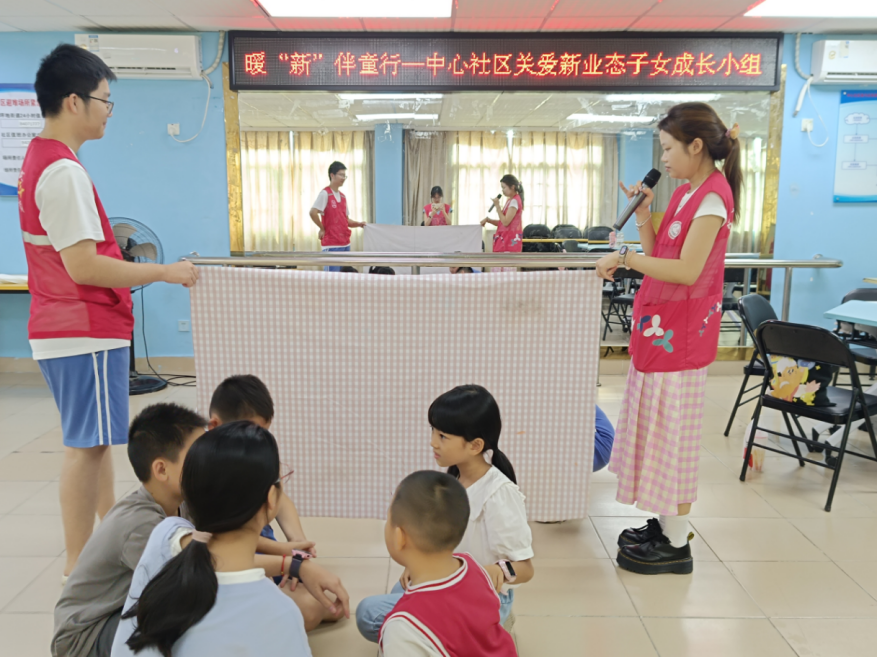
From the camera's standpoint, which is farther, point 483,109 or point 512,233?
point 512,233

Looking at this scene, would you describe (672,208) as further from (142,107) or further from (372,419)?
(142,107)

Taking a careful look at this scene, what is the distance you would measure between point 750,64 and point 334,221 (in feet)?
10.3

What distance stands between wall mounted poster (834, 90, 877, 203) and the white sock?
3.72m

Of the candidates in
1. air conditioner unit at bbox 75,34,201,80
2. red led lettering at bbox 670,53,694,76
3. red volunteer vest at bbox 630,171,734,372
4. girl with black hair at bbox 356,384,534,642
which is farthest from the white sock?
air conditioner unit at bbox 75,34,201,80

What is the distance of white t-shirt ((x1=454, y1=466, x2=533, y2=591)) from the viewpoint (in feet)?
4.77

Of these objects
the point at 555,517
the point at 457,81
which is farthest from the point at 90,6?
the point at 555,517

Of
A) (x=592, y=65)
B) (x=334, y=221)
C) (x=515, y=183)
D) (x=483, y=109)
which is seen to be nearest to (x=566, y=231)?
(x=515, y=183)

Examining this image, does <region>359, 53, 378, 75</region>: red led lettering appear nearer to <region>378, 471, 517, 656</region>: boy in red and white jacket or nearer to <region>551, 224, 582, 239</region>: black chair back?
<region>551, 224, 582, 239</region>: black chair back

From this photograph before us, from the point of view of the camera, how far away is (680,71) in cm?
444

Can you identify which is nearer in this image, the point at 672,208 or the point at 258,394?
the point at 258,394

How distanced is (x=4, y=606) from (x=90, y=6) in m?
3.54

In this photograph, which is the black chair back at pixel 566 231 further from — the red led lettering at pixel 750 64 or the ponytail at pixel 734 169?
the ponytail at pixel 734 169

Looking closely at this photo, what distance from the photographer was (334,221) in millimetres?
5055

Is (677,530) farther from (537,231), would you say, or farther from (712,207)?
(537,231)
